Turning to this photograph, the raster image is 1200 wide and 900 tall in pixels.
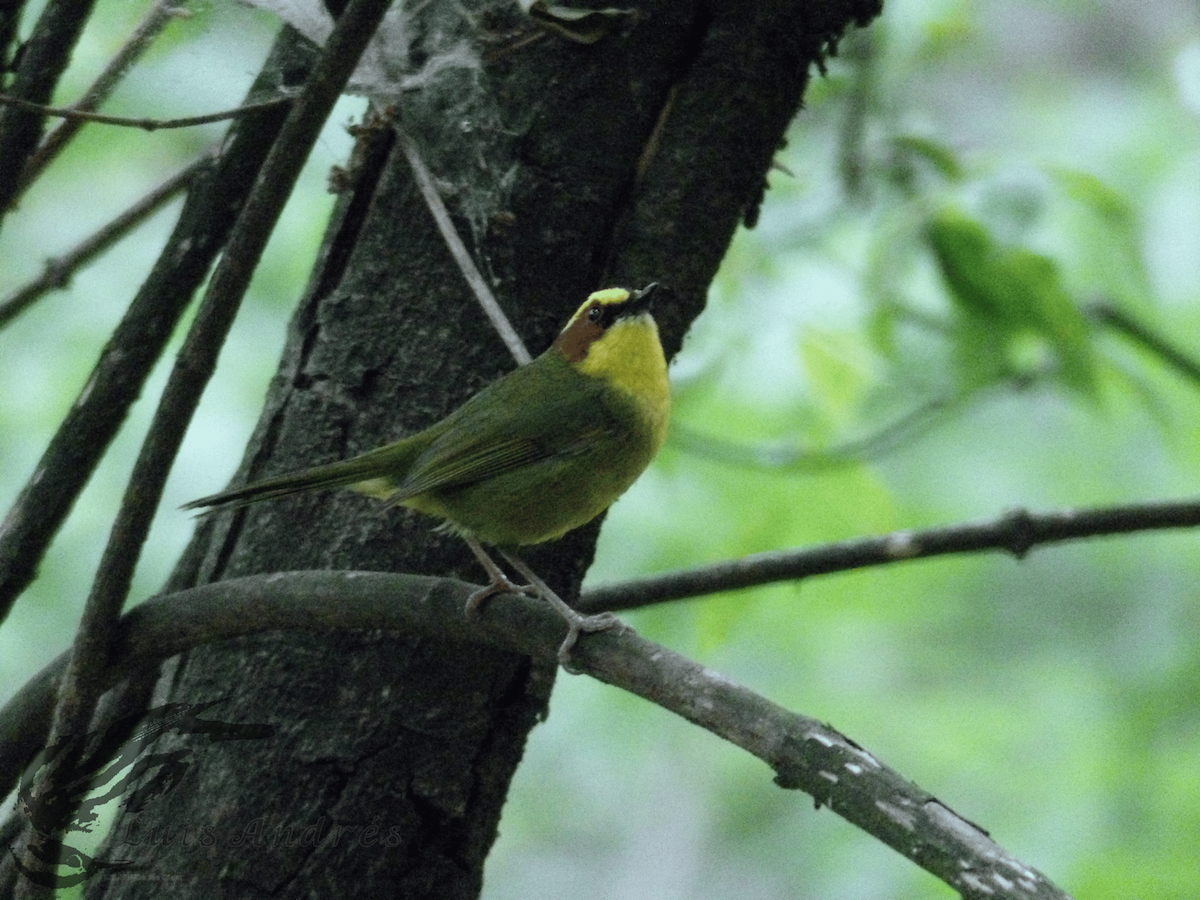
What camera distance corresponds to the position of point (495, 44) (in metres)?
2.71

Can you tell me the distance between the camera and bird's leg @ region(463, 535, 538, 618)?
202cm

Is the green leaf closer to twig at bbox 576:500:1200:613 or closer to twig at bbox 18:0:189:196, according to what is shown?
twig at bbox 576:500:1200:613

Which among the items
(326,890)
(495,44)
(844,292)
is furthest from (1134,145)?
(326,890)

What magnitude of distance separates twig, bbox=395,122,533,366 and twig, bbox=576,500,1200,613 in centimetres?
62

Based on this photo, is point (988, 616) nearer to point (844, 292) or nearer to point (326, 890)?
point (844, 292)

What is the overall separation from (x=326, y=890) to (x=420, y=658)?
1.48 ft

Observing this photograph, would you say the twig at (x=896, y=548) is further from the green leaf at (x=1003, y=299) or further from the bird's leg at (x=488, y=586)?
the green leaf at (x=1003, y=299)

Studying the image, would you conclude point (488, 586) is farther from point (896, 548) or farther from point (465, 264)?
point (896, 548)

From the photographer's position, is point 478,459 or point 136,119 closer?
point 136,119

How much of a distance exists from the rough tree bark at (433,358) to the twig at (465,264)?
5 centimetres

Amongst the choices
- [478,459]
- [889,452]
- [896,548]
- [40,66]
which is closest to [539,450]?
[478,459]

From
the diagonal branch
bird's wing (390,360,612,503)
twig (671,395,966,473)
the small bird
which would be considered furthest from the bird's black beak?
twig (671,395,966,473)

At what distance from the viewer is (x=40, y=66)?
7.84ft

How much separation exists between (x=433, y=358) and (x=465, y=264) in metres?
0.21
